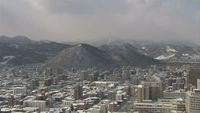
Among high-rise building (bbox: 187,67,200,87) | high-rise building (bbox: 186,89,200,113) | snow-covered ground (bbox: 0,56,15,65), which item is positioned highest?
snow-covered ground (bbox: 0,56,15,65)

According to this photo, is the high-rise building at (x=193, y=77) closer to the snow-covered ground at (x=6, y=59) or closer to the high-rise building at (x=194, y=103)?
the high-rise building at (x=194, y=103)

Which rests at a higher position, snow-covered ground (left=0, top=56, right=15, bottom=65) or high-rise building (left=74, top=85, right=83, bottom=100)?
snow-covered ground (left=0, top=56, right=15, bottom=65)

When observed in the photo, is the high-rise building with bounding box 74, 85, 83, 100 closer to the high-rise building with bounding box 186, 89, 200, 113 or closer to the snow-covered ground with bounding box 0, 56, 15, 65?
the high-rise building with bounding box 186, 89, 200, 113

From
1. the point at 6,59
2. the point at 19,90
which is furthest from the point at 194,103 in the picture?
the point at 6,59

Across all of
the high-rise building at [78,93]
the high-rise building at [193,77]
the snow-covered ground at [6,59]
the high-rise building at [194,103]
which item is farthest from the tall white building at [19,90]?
the snow-covered ground at [6,59]

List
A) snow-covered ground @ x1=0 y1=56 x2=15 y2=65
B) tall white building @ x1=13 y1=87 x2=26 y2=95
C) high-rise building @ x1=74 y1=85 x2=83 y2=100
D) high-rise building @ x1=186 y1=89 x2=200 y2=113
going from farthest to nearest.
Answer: snow-covered ground @ x1=0 y1=56 x2=15 y2=65
tall white building @ x1=13 y1=87 x2=26 y2=95
high-rise building @ x1=74 y1=85 x2=83 y2=100
high-rise building @ x1=186 y1=89 x2=200 y2=113

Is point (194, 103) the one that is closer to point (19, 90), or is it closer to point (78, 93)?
point (78, 93)

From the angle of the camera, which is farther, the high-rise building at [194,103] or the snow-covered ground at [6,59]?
the snow-covered ground at [6,59]

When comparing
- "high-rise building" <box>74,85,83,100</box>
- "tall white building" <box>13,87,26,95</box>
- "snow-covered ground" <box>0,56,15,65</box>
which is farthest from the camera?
"snow-covered ground" <box>0,56,15,65</box>

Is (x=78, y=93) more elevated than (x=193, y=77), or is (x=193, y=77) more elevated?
(x=193, y=77)

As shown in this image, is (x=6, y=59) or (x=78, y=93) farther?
(x=6, y=59)

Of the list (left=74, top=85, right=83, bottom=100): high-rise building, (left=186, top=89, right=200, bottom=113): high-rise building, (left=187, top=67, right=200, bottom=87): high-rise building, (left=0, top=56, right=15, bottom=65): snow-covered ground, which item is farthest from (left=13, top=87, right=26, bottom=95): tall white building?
(left=0, top=56, right=15, bottom=65): snow-covered ground
